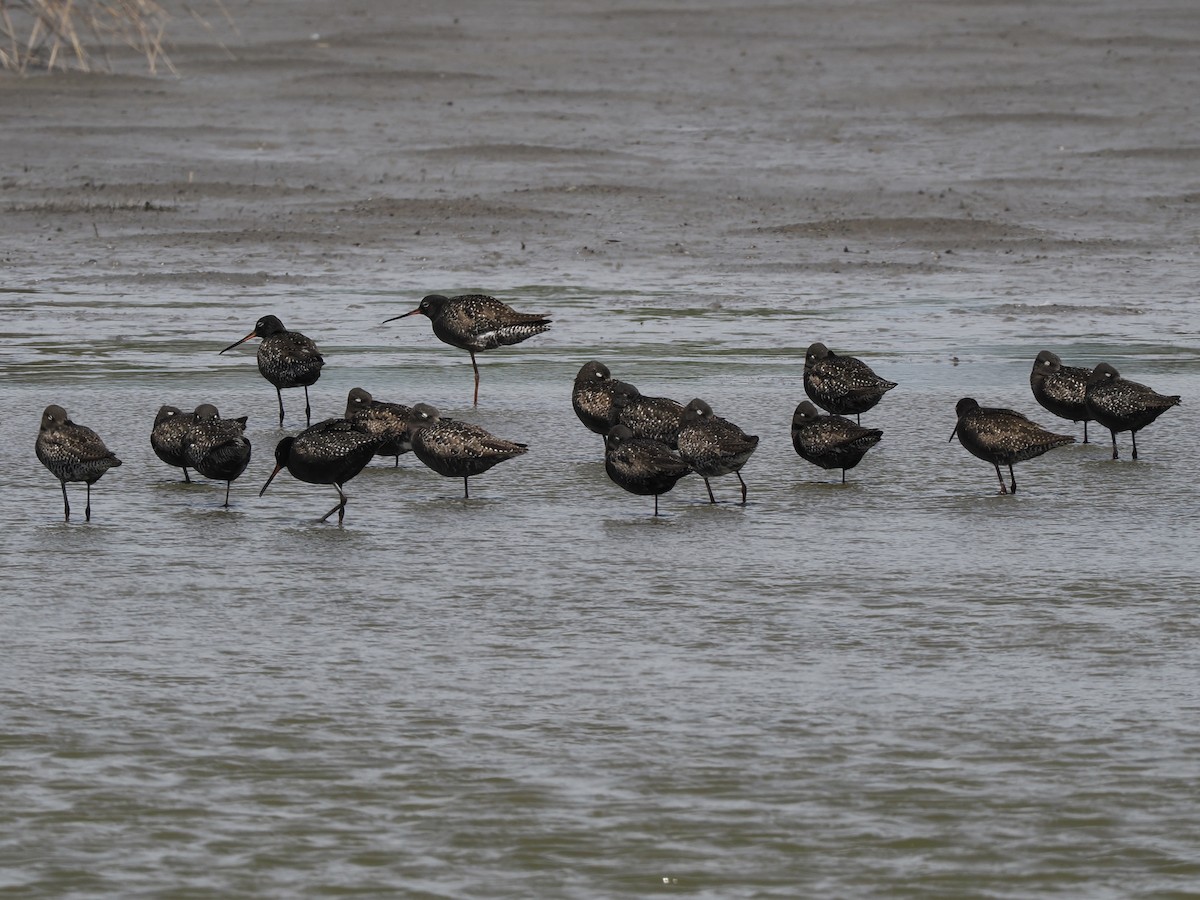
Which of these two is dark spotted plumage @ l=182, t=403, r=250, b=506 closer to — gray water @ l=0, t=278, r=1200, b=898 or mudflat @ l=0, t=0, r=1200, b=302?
gray water @ l=0, t=278, r=1200, b=898

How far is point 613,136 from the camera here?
24031 mm

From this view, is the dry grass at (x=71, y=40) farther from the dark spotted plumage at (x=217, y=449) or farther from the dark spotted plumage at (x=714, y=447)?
the dark spotted plumage at (x=714, y=447)

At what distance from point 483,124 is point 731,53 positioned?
5877 mm

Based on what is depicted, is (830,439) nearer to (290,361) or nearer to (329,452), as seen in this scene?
(329,452)

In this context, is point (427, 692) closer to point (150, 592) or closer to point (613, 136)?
point (150, 592)

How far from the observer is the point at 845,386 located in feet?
37.2

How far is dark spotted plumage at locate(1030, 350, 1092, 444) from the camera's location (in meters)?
11.3

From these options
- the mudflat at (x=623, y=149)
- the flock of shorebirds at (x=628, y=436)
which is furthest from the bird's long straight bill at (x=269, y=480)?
the mudflat at (x=623, y=149)

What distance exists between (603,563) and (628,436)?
128 centimetres

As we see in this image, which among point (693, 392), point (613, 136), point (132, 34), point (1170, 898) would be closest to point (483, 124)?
point (613, 136)

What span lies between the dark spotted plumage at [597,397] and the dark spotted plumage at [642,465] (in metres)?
1.16

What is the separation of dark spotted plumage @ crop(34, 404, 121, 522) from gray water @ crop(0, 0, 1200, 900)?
202 mm

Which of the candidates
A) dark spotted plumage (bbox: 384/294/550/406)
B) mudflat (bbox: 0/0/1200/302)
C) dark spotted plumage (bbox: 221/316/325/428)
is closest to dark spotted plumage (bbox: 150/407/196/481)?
Answer: dark spotted plumage (bbox: 221/316/325/428)

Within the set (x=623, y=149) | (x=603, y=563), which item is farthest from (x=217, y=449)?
(x=623, y=149)
